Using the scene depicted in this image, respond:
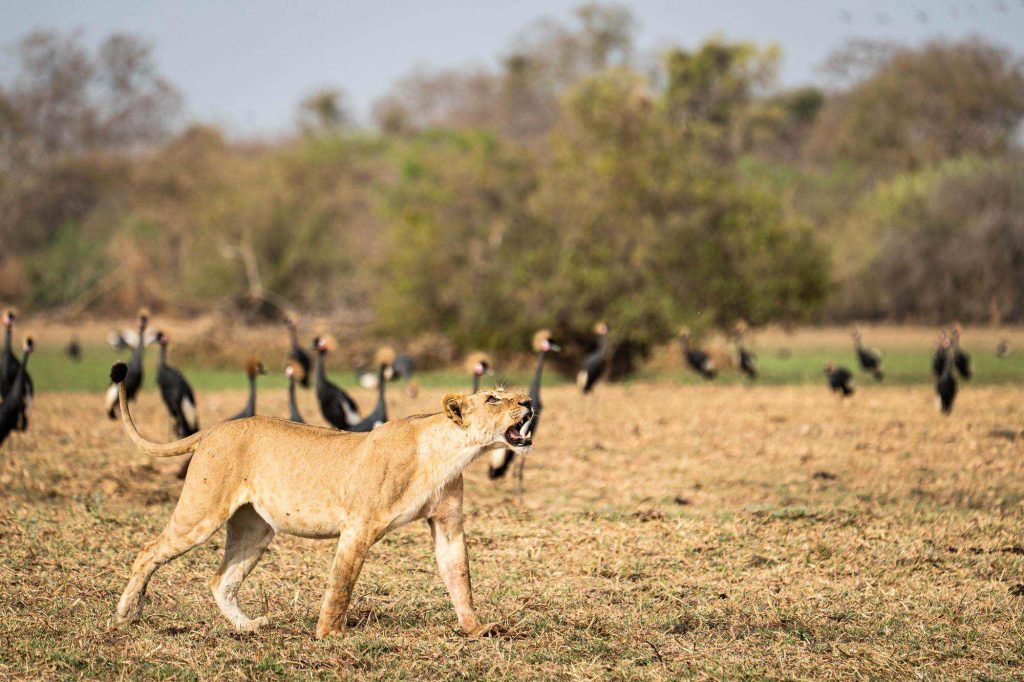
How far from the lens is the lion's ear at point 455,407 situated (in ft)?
19.1

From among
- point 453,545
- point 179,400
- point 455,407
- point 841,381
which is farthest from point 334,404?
point 841,381

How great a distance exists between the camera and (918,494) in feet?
35.0

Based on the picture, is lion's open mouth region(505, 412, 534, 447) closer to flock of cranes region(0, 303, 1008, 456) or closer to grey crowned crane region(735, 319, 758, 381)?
flock of cranes region(0, 303, 1008, 456)

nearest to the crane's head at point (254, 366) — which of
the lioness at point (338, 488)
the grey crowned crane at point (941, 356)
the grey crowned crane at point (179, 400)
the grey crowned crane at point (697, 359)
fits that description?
the grey crowned crane at point (179, 400)

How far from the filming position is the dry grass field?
5910mm

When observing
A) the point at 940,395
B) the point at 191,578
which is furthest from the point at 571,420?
the point at 191,578

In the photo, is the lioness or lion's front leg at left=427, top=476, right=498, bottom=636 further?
lion's front leg at left=427, top=476, right=498, bottom=636

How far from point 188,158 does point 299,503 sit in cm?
4667

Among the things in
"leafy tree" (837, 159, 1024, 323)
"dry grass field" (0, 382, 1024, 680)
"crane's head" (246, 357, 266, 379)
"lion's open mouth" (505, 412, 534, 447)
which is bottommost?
"dry grass field" (0, 382, 1024, 680)

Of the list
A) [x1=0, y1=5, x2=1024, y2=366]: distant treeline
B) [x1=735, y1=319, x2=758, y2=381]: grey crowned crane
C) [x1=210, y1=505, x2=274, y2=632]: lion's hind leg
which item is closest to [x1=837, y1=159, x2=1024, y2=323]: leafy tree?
[x1=0, y1=5, x2=1024, y2=366]: distant treeline

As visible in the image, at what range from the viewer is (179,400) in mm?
12414

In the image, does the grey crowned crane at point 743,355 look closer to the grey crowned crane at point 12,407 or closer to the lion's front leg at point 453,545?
the grey crowned crane at point 12,407

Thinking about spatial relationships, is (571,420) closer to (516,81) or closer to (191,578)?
(191,578)

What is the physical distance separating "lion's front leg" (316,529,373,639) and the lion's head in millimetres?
736
